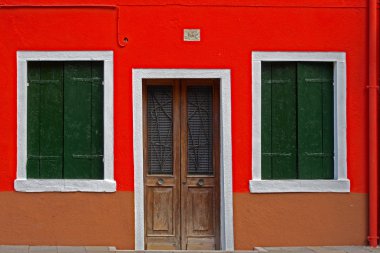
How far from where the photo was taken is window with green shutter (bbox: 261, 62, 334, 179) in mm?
10367

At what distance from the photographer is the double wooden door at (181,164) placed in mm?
10438

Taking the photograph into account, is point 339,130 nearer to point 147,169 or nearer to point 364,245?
point 364,245

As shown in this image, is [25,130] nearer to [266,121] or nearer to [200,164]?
[200,164]

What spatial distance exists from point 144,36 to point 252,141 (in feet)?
6.96

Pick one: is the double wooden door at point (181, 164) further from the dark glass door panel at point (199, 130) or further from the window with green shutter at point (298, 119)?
the window with green shutter at point (298, 119)

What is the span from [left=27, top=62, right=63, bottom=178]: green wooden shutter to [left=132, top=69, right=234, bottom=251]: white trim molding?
109 cm

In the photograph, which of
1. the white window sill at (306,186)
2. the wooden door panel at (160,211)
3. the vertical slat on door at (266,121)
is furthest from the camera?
the wooden door panel at (160,211)

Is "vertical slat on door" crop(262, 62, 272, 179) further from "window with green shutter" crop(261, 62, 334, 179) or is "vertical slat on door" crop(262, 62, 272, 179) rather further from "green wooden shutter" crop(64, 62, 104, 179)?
"green wooden shutter" crop(64, 62, 104, 179)

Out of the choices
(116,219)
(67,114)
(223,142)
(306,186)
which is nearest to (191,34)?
(223,142)

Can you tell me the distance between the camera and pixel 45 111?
10289mm

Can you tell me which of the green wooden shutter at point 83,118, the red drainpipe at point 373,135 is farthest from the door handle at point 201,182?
the red drainpipe at point 373,135

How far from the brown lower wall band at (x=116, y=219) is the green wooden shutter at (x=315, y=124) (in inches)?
17.2

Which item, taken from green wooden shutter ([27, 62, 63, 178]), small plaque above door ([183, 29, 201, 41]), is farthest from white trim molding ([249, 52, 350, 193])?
green wooden shutter ([27, 62, 63, 178])

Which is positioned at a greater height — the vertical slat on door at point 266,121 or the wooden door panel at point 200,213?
the vertical slat on door at point 266,121
